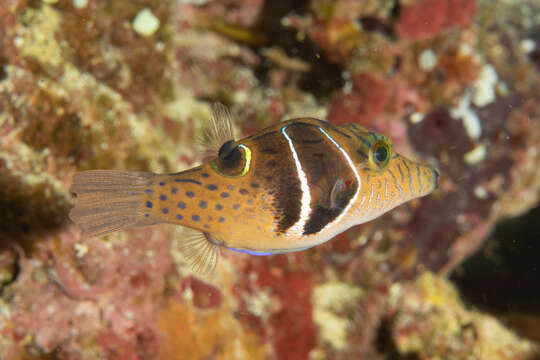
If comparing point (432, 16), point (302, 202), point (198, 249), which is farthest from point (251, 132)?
point (302, 202)

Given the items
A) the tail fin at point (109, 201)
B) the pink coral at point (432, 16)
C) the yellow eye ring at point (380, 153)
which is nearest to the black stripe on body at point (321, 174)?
the yellow eye ring at point (380, 153)

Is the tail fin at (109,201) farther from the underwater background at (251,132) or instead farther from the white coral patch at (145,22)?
the white coral patch at (145,22)

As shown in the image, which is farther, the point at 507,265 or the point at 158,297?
the point at 507,265

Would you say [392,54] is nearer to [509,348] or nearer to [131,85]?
[131,85]

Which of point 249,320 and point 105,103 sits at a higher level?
point 105,103

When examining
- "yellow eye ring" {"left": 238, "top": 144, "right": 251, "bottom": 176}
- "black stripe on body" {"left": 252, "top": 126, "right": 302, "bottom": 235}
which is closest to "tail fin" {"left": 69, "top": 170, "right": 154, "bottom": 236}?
"yellow eye ring" {"left": 238, "top": 144, "right": 251, "bottom": 176}

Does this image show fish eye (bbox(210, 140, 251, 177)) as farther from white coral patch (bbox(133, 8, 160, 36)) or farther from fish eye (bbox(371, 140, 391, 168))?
white coral patch (bbox(133, 8, 160, 36))

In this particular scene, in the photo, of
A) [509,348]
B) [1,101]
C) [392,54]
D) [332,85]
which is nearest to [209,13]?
[332,85]
